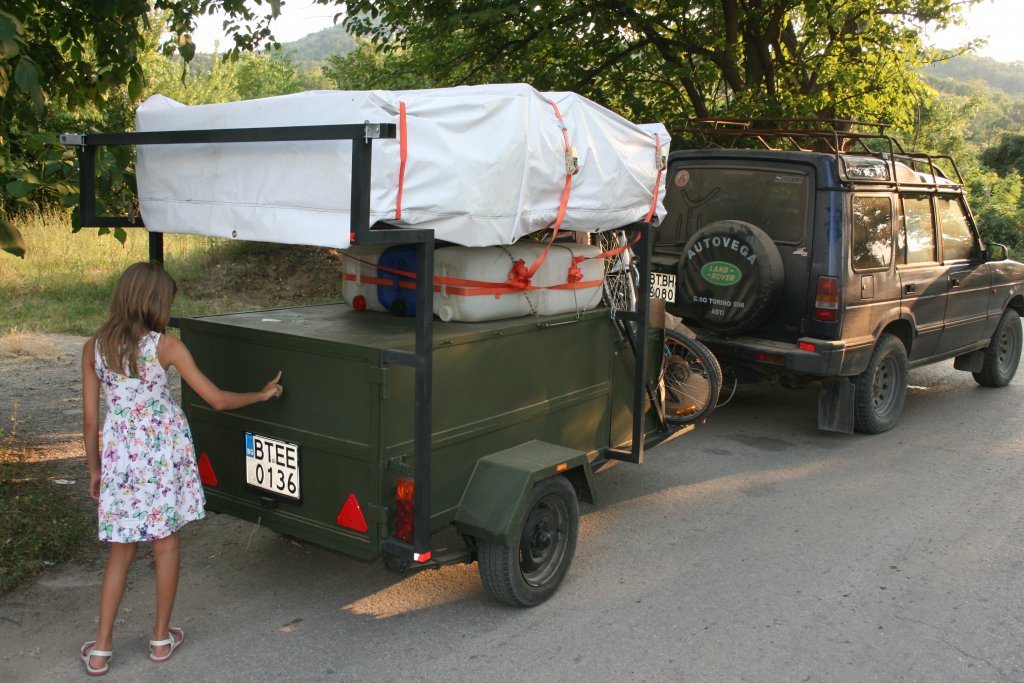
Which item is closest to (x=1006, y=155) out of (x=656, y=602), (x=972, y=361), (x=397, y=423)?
(x=972, y=361)

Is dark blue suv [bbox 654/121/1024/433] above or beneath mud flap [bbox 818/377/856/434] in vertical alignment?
above

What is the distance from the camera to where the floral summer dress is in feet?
11.6

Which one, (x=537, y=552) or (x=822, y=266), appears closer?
(x=537, y=552)

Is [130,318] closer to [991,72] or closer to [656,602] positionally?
[656,602]

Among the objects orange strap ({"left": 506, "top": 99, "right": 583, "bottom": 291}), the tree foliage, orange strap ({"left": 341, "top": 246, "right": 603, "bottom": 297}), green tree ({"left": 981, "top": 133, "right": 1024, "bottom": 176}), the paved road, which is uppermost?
green tree ({"left": 981, "top": 133, "right": 1024, "bottom": 176})

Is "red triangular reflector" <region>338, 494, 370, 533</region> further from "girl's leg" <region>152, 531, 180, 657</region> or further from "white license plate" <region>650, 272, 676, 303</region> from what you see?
"white license plate" <region>650, 272, 676, 303</region>

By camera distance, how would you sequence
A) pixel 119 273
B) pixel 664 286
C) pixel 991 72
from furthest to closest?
pixel 991 72, pixel 119 273, pixel 664 286

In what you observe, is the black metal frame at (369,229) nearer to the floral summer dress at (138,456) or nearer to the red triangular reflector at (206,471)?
the floral summer dress at (138,456)

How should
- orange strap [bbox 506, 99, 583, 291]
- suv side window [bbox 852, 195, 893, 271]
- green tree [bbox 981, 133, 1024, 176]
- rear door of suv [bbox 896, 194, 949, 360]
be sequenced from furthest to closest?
green tree [bbox 981, 133, 1024, 176] < rear door of suv [bbox 896, 194, 949, 360] < suv side window [bbox 852, 195, 893, 271] < orange strap [bbox 506, 99, 583, 291]

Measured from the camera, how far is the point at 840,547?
5.10 m

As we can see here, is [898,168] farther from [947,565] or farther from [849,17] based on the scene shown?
[849,17]


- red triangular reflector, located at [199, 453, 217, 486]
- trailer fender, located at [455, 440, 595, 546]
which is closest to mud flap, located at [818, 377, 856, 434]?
trailer fender, located at [455, 440, 595, 546]

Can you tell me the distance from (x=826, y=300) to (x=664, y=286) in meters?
1.31

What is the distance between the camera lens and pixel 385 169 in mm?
3352
